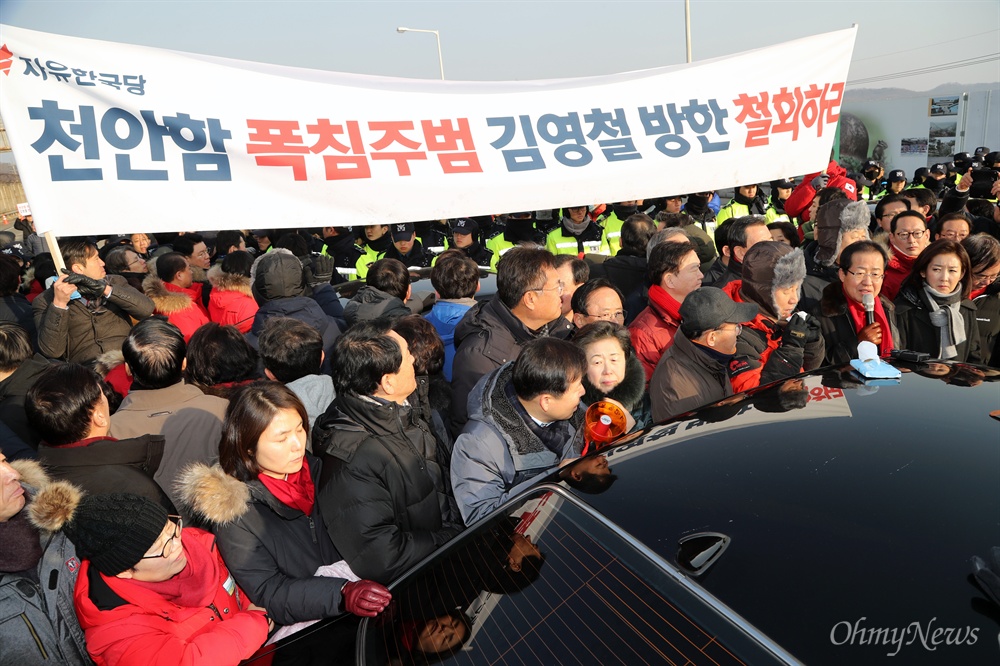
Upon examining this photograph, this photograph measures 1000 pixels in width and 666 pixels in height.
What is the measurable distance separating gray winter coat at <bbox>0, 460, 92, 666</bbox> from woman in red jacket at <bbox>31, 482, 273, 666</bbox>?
0.13ft

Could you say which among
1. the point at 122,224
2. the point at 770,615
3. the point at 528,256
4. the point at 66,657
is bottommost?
the point at 66,657

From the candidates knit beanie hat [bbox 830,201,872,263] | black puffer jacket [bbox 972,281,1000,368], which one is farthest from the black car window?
knit beanie hat [bbox 830,201,872,263]

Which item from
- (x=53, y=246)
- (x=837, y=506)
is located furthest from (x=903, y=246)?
(x=53, y=246)

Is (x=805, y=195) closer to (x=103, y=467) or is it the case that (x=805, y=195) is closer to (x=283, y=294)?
(x=283, y=294)

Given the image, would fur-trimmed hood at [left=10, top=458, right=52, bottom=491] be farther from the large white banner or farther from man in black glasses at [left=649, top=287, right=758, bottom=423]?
man in black glasses at [left=649, top=287, right=758, bottom=423]

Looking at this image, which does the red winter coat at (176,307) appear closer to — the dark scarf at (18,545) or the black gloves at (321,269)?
the black gloves at (321,269)

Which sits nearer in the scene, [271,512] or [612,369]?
[271,512]

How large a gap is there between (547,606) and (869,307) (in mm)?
2884

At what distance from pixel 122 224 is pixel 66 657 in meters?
2.49

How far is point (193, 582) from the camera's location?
201cm

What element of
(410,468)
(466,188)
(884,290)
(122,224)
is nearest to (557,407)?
(410,468)

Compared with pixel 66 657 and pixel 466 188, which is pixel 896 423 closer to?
pixel 66 657

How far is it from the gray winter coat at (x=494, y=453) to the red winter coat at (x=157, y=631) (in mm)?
769

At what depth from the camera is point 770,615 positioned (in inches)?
46.1
